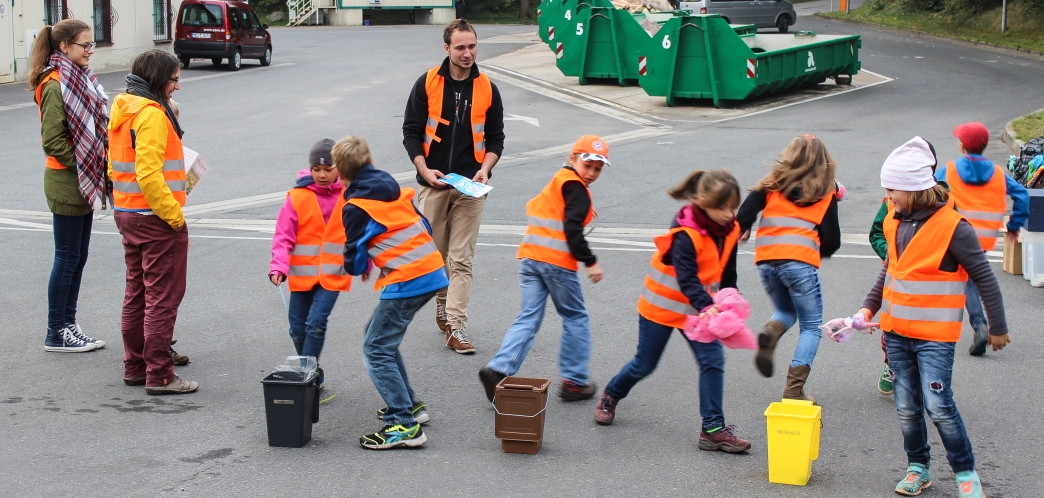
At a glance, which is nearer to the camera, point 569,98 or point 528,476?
point 528,476

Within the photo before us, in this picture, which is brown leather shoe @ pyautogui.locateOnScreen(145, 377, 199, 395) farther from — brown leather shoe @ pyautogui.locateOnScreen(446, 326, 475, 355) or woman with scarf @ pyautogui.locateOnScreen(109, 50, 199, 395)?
brown leather shoe @ pyautogui.locateOnScreen(446, 326, 475, 355)

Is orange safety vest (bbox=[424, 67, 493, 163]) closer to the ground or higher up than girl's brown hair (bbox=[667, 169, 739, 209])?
higher up

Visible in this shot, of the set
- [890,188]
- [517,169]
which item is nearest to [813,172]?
[890,188]

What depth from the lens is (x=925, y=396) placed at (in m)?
4.77

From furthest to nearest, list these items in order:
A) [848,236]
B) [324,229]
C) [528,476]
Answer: [848,236] → [324,229] → [528,476]

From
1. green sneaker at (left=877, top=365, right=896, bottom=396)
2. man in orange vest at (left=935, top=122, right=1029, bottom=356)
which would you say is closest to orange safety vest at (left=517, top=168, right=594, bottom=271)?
green sneaker at (left=877, top=365, right=896, bottom=396)

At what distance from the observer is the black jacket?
7.37 meters

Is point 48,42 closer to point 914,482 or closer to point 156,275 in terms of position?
point 156,275

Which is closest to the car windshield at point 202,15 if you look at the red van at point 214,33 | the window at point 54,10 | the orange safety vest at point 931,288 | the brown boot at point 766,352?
the red van at point 214,33

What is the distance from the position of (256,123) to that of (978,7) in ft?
103

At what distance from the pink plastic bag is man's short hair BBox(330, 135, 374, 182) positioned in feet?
6.14

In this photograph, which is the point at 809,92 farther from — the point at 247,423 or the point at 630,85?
the point at 247,423

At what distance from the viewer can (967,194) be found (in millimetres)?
7148

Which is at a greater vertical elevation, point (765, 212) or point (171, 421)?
point (765, 212)
